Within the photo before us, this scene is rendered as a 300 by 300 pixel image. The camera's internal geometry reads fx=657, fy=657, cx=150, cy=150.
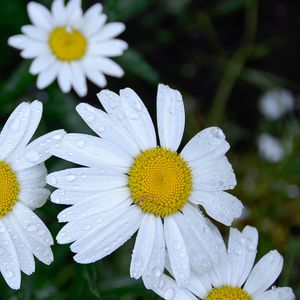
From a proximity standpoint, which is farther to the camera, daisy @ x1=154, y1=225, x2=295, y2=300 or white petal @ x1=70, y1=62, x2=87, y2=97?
white petal @ x1=70, y1=62, x2=87, y2=97

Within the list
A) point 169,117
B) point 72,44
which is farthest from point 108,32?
point 169,117

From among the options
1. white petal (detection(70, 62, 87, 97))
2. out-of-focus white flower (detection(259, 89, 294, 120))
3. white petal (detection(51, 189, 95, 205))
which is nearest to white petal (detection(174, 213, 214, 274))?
white petal (detection(51, 189, 95, 205))

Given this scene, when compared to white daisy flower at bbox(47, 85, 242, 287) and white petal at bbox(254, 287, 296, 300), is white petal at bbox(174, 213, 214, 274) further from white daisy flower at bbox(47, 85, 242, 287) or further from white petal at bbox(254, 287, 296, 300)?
white petal at bbox(254, 287, 296, 300)

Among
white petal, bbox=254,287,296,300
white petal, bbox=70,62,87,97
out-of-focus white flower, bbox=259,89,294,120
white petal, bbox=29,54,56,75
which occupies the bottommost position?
white petal, bbox=254,287,296,300

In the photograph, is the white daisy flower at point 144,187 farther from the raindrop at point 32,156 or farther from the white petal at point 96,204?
the raindrop at point 32,156

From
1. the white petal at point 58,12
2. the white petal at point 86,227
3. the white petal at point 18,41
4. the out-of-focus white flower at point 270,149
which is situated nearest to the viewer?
the white petal at point 86,227

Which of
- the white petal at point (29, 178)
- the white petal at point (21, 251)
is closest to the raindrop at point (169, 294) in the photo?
the white petal at point (21, 251)
